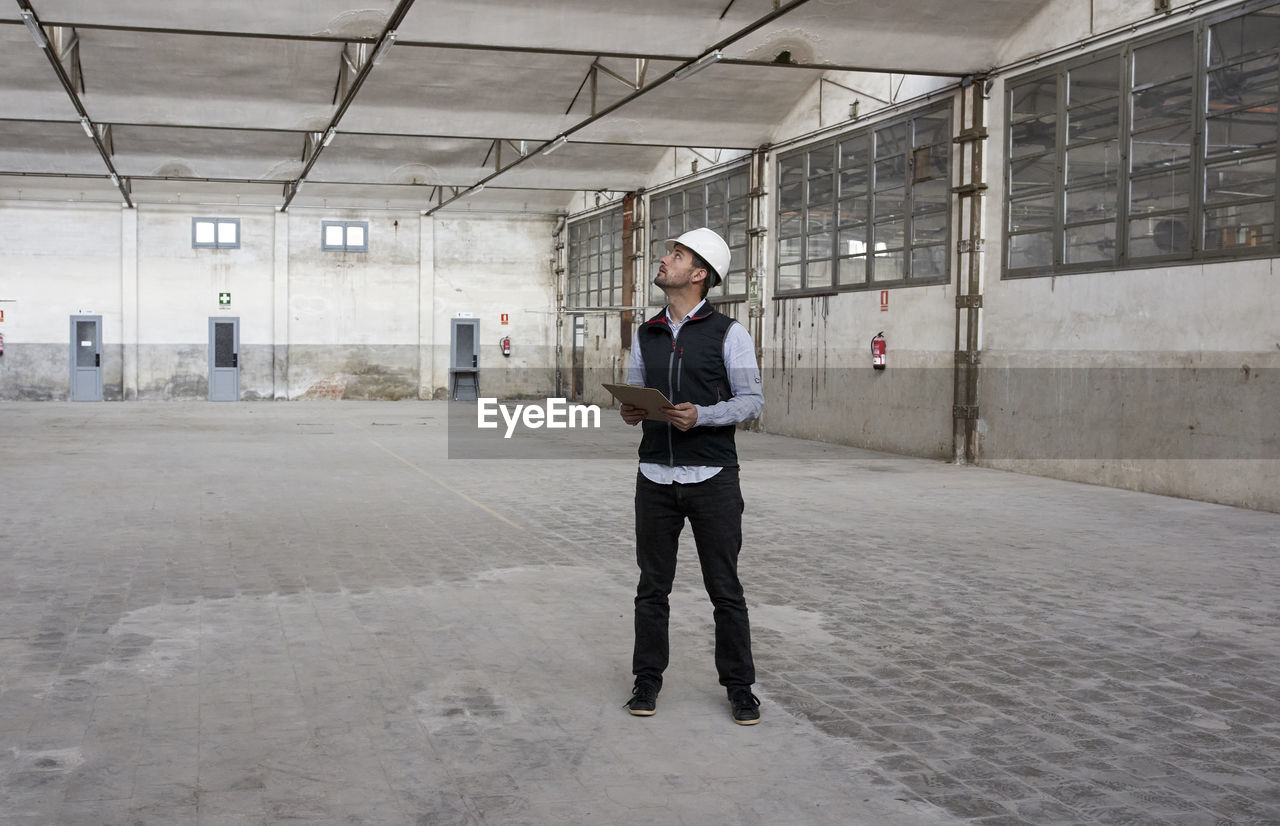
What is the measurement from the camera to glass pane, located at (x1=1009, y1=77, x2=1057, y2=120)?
1473 centimetres

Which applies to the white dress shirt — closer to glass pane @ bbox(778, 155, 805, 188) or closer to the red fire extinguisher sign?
the red fire extinguisher sign

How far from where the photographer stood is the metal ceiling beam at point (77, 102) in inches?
548

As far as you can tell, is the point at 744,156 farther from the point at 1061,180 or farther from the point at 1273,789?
the point at 1273,789

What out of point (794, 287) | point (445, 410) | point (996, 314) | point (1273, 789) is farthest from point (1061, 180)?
point (445, 410)

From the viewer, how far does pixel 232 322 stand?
3294 centimetres

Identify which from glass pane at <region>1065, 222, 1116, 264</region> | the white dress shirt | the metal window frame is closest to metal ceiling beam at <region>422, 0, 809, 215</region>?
glass pane at <region>1065, 222, 1116, 264</region>

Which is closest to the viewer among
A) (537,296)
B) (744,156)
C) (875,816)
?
(875,816)

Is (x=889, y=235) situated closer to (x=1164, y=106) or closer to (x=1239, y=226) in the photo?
(x=1164, y=106)

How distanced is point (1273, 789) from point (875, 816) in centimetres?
147

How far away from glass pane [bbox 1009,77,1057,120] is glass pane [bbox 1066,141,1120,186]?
0.80 meters

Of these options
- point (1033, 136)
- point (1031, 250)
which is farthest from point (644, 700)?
point (1033, 136)

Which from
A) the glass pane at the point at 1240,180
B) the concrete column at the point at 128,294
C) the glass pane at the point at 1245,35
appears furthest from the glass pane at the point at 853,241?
the concrete column at the point at 128,294

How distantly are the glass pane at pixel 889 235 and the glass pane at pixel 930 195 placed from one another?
1.51ft

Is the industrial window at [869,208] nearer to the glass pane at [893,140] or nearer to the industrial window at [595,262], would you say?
the glass pane at [893,140]
